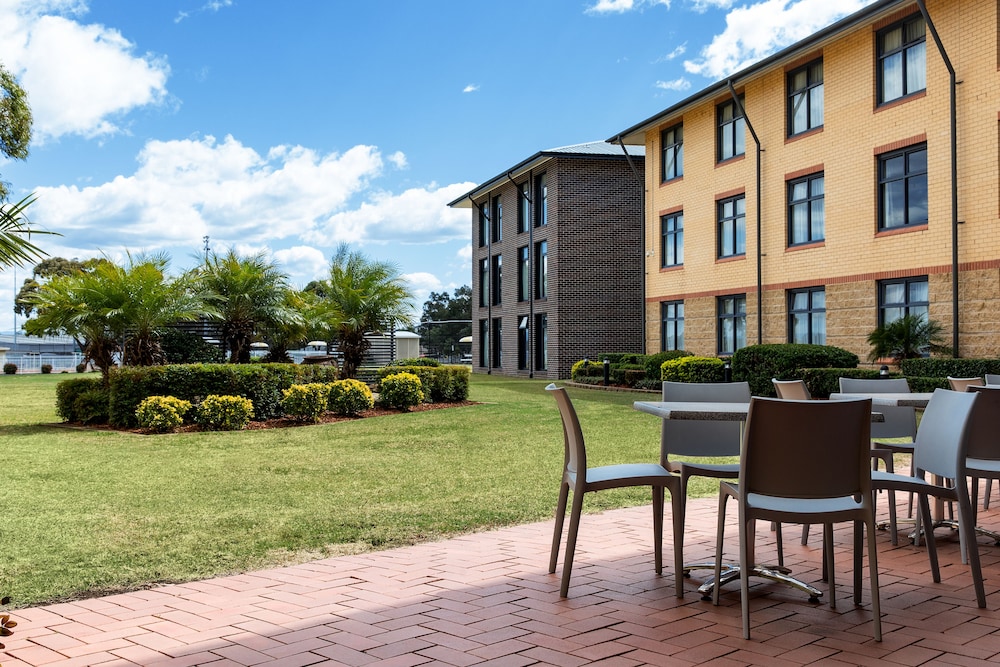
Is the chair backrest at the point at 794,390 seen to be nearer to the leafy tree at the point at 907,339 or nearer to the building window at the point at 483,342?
the leafy tree at the point at 907,339

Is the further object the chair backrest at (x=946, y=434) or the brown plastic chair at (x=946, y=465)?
the chair backrest at (x=946, y=434)

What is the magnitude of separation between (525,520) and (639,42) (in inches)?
570

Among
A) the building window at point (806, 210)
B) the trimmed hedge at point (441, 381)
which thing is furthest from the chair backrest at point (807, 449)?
the building window at point (806, 210)

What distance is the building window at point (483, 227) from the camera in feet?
128

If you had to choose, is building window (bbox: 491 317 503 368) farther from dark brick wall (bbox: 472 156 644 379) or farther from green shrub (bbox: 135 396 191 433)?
green shrub (bbox: 135 396 191 433)

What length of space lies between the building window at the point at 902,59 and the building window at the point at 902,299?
12.5 feet

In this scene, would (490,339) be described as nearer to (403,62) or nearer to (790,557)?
(403,62)

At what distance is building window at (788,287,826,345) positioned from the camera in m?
20.7

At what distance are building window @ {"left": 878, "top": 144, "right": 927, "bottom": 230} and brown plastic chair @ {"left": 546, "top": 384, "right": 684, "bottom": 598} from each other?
49.3 ft

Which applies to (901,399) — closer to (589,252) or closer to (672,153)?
(672,153)

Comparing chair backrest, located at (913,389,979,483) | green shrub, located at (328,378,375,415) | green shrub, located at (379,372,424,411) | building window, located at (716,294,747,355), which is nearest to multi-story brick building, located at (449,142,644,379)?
building window, located at (716,294,747,355)

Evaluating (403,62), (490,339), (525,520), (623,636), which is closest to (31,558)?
(525,520)

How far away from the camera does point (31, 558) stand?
226 inches

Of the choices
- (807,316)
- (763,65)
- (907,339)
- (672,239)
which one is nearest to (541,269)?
(672,239)
